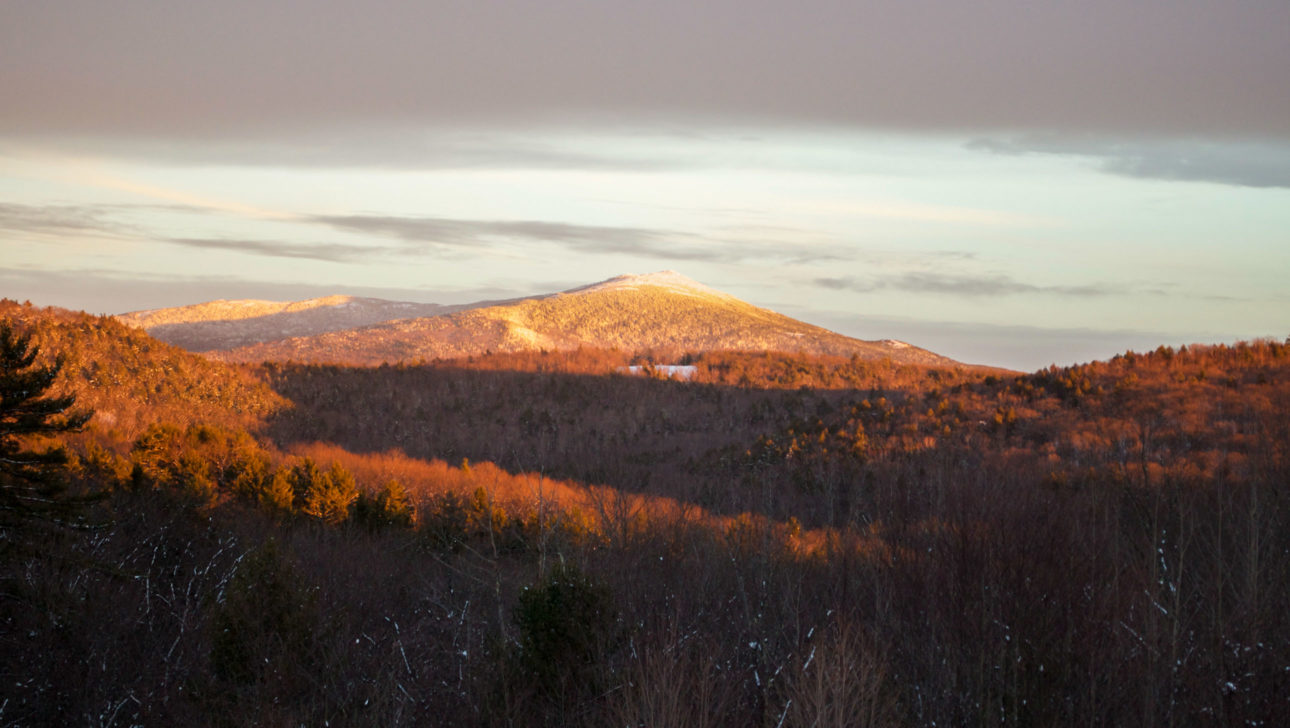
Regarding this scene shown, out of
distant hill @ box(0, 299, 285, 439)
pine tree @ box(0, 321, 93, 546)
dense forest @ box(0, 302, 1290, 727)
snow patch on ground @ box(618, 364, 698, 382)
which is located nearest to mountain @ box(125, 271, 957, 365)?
snow patch on ground @ box(618, 364, 698, 382)

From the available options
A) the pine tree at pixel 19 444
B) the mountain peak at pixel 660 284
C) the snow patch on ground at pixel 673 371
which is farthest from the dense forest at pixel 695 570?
the mountain peak at pixel 660 284

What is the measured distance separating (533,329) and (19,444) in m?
53.1

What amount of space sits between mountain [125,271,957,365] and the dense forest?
82.8ft

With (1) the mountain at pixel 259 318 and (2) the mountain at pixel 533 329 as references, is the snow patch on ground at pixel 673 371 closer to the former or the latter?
(2) the mountain at pixel 533 329

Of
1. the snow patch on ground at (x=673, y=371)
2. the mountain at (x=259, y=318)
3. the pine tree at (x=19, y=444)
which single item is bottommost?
the mountain at (x=259, y=318)

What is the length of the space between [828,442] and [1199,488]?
11.6 metres

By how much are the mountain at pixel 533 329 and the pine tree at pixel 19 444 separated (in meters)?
38.4

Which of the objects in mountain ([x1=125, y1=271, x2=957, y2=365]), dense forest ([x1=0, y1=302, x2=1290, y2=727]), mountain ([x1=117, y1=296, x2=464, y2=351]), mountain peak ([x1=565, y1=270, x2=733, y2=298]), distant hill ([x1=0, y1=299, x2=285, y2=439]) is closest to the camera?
dense forest ([x1=0, y1=302, x2=1290, y2=727])

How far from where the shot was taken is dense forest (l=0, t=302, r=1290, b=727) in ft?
25.6

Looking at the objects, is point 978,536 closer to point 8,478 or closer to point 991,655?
point 991,655

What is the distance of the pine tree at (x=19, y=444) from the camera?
959 cm

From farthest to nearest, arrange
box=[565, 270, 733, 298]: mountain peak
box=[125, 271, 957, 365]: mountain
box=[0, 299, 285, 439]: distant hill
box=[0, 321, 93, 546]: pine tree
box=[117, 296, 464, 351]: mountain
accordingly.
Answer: box=[565, 270, 733, 298]: mountain peak, box=[117, 296, 464, 351]: mountain, box=[125, 271, 957, 365]: mountain, box=[0, 299, 285, 439]: distant hill, box=[0, 321, 93, 546]: pine tree

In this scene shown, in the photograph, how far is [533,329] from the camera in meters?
62.7

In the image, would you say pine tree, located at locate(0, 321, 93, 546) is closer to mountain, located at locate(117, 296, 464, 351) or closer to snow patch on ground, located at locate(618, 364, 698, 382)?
snow patch on ground, located at locate(618, 364, 698, 382)
